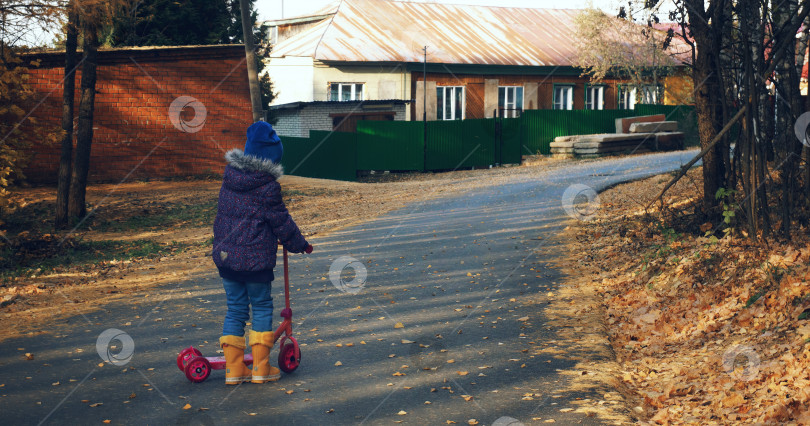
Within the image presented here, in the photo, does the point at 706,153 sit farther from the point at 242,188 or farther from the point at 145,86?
the point at 145,86

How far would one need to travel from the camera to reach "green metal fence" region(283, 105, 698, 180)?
25.7 metres

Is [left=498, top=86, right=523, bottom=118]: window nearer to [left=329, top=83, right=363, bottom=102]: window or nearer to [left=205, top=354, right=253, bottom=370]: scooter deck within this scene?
[left=329, top=83, right=363, bottom=102]: window

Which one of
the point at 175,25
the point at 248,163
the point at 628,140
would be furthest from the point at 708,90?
the point at 628,140

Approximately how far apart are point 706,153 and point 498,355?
484 cm

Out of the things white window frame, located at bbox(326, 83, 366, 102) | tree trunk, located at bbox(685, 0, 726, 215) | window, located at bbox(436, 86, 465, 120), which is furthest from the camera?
window, located at bbox(436, 86, 465, 120)

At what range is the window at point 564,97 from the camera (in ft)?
128

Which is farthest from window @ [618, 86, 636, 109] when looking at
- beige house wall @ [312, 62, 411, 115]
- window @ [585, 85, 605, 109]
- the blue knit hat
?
the blue knit hat

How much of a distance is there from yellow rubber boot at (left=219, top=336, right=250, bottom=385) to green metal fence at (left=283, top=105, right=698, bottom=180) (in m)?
19.7

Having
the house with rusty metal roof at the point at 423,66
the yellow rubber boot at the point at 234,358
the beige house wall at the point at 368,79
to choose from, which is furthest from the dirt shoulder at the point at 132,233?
the beige house wall at the point at 368,79

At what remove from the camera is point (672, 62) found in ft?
122

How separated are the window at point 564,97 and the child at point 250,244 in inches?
1360

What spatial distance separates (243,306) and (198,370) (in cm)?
61

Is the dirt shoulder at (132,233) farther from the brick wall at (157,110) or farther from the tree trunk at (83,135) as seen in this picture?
the brick wall at (157,110)

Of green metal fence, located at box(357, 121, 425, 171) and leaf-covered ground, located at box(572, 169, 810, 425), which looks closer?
leaf-covered ground, located at box(572, 169, 810, 425)
